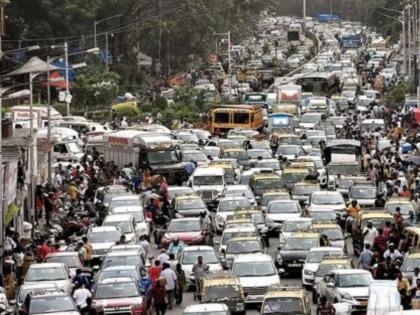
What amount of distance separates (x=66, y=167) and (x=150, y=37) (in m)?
62.5

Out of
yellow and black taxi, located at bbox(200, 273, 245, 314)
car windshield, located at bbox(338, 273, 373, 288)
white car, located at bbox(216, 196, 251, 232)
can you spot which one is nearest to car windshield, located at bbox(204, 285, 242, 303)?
yellow and black taxi, located at bbox(200, 273, 245, 314)

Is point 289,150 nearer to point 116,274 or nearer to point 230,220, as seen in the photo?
point 230,220

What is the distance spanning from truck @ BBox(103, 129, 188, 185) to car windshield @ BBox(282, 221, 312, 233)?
55.2ft

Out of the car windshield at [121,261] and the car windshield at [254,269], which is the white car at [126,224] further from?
the car windshield at [254,269]

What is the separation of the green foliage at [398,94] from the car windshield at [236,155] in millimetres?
34375

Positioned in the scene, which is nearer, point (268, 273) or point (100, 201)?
point (268, 273)

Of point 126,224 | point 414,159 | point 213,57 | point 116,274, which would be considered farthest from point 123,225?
point 213,57

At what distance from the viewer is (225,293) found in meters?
36.6

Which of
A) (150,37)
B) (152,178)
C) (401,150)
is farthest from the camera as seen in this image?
(150,37)

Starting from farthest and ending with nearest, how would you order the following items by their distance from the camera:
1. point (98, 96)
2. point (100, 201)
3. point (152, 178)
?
1. point (98, 96)
2. point (152, 178)
3. point (100, 201)

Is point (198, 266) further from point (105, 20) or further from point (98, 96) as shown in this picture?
point (105, 20)

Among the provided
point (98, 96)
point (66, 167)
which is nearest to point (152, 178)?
point (66, 167)

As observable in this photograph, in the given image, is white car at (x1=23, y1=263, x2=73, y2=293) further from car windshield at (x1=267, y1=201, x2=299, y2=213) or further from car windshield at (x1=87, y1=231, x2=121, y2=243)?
car windshield at (x1=267, y1=201, x2=299, y2=213)

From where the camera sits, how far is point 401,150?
66500 mm
